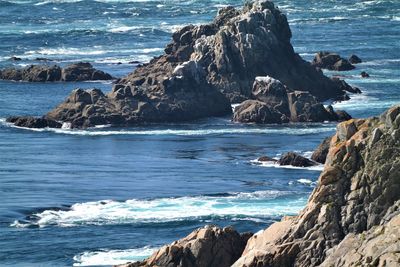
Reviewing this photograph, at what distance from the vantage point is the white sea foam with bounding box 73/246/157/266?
58400 millimetres

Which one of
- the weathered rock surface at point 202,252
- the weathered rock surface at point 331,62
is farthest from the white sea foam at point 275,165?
the weathered rock surface at point 331,62

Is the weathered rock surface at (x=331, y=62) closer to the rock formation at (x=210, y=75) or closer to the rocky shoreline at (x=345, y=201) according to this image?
the rock formation at (x=210, y=75)

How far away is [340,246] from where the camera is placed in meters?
35.8

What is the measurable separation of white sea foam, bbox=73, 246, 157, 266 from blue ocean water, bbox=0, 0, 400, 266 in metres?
0.06

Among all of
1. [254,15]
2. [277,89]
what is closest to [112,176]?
[277,89]

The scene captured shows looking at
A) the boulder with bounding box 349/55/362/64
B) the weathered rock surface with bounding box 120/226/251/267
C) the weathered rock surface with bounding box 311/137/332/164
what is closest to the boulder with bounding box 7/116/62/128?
the weathered rock surface with bounding box 311/137/332/164

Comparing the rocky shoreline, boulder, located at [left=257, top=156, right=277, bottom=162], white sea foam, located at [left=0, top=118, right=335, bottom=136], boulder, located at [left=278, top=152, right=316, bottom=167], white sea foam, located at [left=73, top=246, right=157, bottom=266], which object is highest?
the rocky shoreline

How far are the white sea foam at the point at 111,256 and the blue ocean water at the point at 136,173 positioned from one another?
0.18 feet

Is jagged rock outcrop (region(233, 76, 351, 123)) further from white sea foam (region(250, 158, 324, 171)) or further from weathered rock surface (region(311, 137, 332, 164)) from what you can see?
weathered rock surface (region(311, 137, 332, 164))

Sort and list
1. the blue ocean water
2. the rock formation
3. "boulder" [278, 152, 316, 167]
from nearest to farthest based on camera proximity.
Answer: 1. the blue ocean water
2. "boulder" [278, 152, 316, 167]
3. the rock formation

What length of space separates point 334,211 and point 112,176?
48.1 metres

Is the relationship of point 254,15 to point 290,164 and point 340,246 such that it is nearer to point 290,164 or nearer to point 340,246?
point 290,164

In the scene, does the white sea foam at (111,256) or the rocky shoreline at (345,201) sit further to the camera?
the white sea foam at (111,256)

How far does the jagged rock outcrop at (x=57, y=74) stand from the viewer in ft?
431
